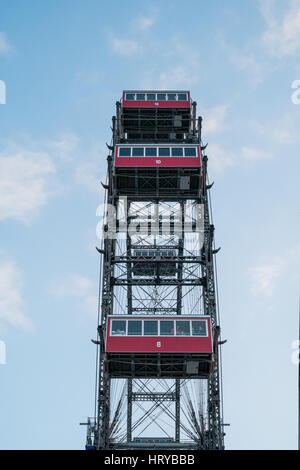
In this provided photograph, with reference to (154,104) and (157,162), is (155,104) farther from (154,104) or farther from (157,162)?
(157,162)

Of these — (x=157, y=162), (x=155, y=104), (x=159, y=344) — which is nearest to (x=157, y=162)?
(x=157, y=162)

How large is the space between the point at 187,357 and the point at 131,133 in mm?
24127

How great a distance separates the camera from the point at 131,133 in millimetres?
56531

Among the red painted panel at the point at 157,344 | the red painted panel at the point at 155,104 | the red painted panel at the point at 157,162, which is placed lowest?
the red painted panel at the point at 157,344

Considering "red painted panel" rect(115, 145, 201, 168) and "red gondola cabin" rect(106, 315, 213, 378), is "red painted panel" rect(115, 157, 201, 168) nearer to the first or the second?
"red painted panel" rect(115, 145, 201, 168)

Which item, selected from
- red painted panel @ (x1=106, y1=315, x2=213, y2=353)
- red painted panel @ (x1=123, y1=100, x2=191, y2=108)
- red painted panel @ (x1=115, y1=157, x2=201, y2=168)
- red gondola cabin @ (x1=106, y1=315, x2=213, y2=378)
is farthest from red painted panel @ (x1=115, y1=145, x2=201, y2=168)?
red painted panel @ (x1=106, y1=315, x2=213, y2=353)

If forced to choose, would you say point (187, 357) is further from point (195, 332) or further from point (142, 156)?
point (142, 156)

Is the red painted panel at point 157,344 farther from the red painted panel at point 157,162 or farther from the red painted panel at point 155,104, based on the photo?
the red painted panel at point 155,104

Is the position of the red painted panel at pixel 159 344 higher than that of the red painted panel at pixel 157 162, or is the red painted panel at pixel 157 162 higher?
the red painted panel at pixel 157 162

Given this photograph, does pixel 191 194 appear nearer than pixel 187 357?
No

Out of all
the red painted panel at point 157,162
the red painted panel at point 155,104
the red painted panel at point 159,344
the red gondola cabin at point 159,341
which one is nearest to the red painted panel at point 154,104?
the red painted panel at point 155,104
